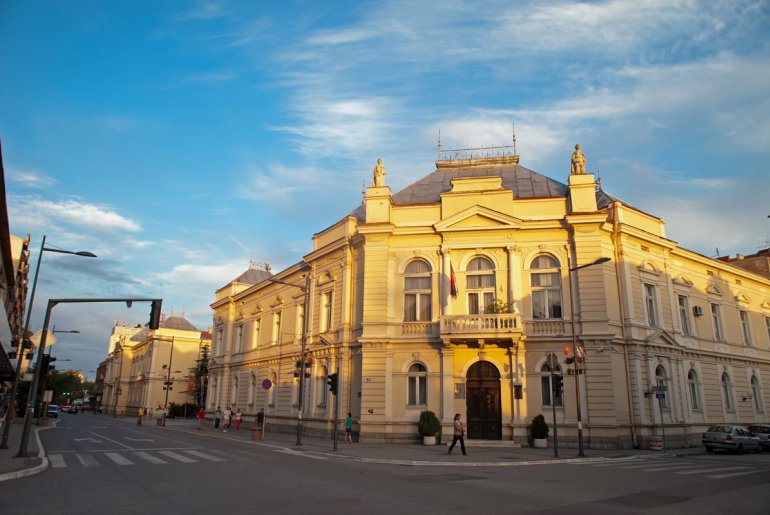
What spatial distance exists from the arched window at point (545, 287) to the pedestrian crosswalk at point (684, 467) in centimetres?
814

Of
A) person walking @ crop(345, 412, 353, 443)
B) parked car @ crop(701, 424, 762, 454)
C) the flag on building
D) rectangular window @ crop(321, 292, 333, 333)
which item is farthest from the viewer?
rectangular window @ crop(321, 292, 333, 333)

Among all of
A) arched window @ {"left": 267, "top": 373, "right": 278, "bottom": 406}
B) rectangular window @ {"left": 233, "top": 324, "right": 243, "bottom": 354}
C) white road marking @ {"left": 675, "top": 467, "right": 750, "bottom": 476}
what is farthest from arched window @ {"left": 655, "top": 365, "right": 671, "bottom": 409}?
rectangular window @ {"left": 233, "top": 324, "right": 243, "bottom": 354}

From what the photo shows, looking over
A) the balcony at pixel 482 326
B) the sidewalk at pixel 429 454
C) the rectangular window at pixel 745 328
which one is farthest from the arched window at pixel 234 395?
the rectangular window at pixel 745 328

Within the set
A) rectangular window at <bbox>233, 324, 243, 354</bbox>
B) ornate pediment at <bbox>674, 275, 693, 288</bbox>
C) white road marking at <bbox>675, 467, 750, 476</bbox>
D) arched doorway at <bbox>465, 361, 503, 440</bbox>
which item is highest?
ornate pediment at <bbox>674, 275, 693, 288</bbox>

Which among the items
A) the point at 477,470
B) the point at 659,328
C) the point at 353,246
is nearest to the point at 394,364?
the point at 353,246

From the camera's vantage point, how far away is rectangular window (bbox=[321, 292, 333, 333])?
33.5 meters

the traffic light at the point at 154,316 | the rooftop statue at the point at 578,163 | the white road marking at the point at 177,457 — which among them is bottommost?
the white road marking at the point at 177,457

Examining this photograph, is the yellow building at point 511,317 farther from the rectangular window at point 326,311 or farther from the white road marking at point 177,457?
the white road marking at point 177,457

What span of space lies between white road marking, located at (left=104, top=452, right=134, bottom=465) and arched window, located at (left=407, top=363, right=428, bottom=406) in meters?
13.5

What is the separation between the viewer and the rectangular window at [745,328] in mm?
37688

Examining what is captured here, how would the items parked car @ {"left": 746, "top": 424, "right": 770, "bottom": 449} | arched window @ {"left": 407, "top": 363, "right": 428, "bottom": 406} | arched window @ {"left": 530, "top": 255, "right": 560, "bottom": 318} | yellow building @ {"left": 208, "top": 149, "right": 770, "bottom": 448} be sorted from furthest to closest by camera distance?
parked car @ {"left": 746, "top": 424, "right": 770, "bottom": 449}, arched window @ {"left": 407, "top": 363, "right": 428, "bottom": 406}, arched window @ {"left": 530, "top": 255, "right": 560, "bottom": 318}, yellow building @ {"left": 208, "top": 149, "right": 770, "bottom": 448}

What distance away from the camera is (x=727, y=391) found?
34.5 m

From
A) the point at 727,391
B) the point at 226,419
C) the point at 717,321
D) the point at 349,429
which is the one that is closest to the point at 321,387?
the point at 349,429

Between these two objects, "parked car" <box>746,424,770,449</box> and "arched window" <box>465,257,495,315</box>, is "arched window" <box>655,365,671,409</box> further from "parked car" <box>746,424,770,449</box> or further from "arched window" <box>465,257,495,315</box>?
"arched window" <box>465,257,495,315</box>
